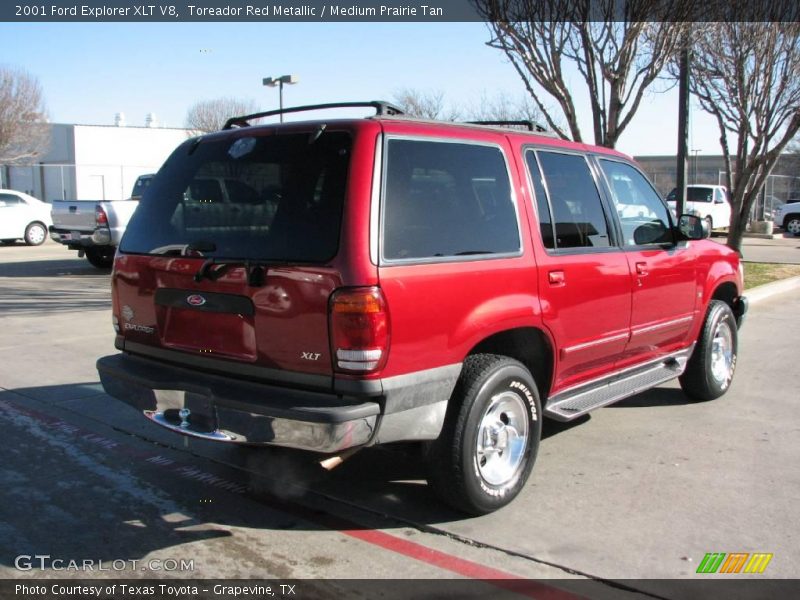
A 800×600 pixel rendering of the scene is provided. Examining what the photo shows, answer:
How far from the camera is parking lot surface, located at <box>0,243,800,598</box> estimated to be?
3.54m

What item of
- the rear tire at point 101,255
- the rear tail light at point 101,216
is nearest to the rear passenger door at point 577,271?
the rear tail light at point 101,216

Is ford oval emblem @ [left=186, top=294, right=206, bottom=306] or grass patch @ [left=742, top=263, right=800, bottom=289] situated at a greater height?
ford oval emblem @ [left=186, top=294, right=206, bottom=306]

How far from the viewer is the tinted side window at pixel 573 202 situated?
14.9ft

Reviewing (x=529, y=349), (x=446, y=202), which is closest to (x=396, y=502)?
(x=529, y=349)

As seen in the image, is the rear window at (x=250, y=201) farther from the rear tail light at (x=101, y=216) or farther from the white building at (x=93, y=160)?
the white building at (x=93, y=160)

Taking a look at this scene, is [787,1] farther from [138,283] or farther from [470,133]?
[138,283]

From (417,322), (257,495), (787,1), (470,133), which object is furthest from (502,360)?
(787,1)

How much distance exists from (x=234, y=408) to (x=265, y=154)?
1.27 meters

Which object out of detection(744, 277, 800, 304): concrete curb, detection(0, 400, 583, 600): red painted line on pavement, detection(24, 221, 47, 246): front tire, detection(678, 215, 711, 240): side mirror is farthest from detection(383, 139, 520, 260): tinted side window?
detection(24, 221, 47, 246): front tire

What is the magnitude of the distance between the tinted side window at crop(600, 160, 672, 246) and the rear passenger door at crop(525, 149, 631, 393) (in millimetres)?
247

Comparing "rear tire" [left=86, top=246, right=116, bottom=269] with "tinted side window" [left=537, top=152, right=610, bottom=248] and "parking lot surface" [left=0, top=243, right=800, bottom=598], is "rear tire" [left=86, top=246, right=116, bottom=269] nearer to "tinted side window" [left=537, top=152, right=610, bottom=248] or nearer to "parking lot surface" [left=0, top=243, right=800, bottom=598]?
"parking lot surface" [left=0, top=243, right=800, bottom=598]

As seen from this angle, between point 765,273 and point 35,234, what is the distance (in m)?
19.4

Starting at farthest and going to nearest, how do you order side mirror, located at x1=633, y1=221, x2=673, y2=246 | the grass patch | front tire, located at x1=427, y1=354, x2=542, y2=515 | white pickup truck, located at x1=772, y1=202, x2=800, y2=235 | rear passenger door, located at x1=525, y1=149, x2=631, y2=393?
white pickup truck, located at x1=772, y1=202, x2=800, y2=235, the grass patch, side mirror, located at x1=633, y1=221, x2=673, y2=246, rear passenger door, located at x1=525, y1=149, x2=631, y2=393, front tire, located at x1=427, y1=354, x2=542, y2=515

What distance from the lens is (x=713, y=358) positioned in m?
6.25
